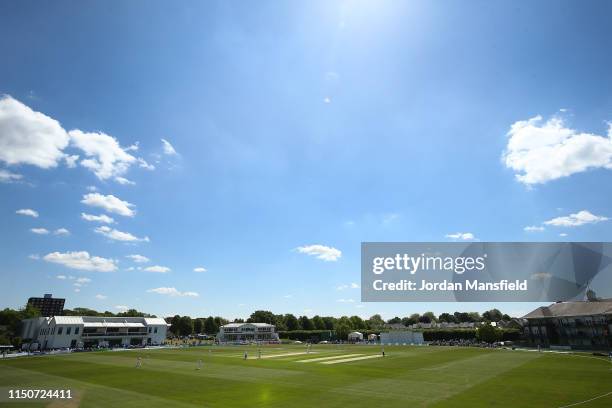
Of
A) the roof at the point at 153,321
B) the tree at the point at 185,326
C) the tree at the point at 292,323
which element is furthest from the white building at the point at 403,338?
the tree at the point at 185,326

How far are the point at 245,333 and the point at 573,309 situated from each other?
10953 cm

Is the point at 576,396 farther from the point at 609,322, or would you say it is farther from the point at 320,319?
the point at 320,319

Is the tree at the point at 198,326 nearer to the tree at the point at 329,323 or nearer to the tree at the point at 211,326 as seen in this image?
the tree at the point at 211,326

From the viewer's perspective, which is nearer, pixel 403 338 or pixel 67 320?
pixel 67 320

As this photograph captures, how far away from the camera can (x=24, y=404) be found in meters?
23.1

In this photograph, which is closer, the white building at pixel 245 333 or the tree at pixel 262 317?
the white building at pixel 245 333

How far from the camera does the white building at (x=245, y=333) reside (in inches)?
5610

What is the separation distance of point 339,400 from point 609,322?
66756mm

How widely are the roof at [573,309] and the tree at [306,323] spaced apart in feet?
323

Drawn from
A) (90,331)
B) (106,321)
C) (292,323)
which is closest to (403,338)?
(292,323)

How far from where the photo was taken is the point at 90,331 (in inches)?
3989

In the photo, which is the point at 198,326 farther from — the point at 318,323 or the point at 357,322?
the point at 357,322

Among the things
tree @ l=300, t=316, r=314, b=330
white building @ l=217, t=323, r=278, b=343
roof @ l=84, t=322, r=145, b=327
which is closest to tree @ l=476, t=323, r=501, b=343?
white building @ l=217, t=323, r=278, b=343

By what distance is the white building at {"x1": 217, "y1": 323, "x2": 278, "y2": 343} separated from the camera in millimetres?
142500
